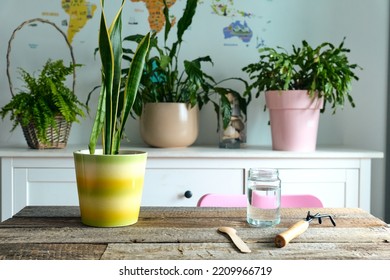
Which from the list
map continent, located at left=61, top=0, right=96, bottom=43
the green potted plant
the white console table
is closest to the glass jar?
the white console table

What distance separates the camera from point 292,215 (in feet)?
3.94

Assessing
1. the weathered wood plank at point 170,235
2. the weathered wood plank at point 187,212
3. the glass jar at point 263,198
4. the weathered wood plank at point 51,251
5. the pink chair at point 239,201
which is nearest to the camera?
the weathered wood plank at point 51,251

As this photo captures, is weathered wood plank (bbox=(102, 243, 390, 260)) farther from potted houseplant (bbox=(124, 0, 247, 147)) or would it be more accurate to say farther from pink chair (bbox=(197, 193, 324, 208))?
potted houseplant (bbox=(124, 0, 247, 147))

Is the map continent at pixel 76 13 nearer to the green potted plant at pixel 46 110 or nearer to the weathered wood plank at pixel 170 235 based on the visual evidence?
the green potted plant at pixel 46 110

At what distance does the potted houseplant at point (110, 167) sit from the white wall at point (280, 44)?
1.46 m

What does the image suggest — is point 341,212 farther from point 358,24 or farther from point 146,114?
point 358,24

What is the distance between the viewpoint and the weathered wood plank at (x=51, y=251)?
0.85 metres

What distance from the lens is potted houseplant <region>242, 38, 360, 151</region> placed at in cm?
208

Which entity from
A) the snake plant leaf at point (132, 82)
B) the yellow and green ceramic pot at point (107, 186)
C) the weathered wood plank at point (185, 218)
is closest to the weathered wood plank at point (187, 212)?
the weathered wood plank at point (185, 218)

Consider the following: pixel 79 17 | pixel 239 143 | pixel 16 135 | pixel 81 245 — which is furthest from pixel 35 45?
pixel 81 245

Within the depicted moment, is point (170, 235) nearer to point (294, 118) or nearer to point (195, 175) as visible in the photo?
point (195, 175)

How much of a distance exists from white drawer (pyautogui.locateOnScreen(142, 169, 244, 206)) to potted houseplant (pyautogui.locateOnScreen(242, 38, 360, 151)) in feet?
1.11

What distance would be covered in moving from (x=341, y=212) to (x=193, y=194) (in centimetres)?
94

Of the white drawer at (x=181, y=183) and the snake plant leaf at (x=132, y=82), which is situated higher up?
the snake plant leaf at (x=132, y=82)
